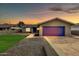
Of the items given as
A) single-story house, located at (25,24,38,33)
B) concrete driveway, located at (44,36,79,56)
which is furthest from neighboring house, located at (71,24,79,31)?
single-story house, located at (25,24,38,33)

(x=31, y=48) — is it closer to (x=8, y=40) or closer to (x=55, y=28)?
(x=8, y=40)

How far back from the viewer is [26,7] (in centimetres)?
745

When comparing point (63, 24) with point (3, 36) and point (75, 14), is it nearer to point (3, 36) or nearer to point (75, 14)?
point (75, 14)

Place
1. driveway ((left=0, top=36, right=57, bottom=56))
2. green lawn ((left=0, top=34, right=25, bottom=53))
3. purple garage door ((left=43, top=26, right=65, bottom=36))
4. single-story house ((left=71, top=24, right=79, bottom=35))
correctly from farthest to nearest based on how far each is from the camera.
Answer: purple garage door ((left=43, top=26, right=65, bottom=36)) < single-story house ((left=71, top=24, right=79, bottom=35)) < green lawn ((left=0, top=34, right=25, bottom=53)) < driveway ((left=0, top=36, right=57, bottom=56))

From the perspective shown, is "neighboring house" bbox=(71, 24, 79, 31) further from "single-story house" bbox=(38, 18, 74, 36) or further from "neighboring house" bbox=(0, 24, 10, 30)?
"neighboring house" bbox=(0, 24, 10, 30)

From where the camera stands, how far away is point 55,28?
26.1ft

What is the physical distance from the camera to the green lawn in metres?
7.58

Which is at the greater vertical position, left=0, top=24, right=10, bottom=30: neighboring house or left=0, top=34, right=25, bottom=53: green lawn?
left=0, top=24, right=10, bottom=30: neighboring house

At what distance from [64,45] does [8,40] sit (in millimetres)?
1468

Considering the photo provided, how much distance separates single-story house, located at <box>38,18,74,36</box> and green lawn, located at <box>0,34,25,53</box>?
0.62 metres

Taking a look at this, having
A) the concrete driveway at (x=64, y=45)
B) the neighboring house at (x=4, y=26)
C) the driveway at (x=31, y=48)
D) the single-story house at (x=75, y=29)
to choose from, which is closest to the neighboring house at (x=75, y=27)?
the single-story house at (x=75, y=29)

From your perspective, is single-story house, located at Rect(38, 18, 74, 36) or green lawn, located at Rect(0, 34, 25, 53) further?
single-story house, located at Rect(38, 18, 74, 36)

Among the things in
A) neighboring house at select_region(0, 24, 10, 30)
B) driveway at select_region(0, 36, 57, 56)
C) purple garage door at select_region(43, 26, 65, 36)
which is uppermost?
neighboring house at select_region(0, 24, 10, 30)

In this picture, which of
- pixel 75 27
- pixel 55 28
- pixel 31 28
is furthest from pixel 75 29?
pixel 31 28
